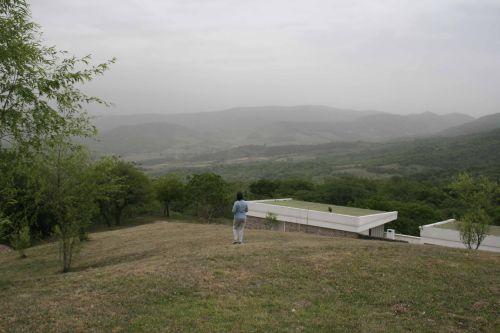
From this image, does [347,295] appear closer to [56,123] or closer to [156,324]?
[156,324]

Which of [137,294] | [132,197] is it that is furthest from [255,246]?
[132,197]

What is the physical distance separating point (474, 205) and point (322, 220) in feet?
36.2

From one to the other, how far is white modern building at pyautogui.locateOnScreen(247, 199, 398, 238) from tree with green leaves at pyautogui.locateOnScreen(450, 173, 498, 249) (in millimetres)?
7584

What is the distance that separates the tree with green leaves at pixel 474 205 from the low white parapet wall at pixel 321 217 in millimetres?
7477

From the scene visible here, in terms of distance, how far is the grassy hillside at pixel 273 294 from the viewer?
9562mm

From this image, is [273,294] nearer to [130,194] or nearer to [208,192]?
[208,192]

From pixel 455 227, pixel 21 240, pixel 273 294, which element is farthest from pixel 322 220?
pixel 273 294

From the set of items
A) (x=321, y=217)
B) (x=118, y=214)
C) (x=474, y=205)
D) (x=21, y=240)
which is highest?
(x=474, y=205)

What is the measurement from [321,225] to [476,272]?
2026cm

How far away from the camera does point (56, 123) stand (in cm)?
1080

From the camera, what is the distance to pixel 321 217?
111 feet

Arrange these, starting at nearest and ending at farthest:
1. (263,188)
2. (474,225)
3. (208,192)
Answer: (474,225) → (208,192) → (263,188)

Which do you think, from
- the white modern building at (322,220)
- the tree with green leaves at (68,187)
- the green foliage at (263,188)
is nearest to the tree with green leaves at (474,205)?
the white modern building at (322,220)

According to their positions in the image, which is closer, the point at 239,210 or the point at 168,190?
the point at 239,210
